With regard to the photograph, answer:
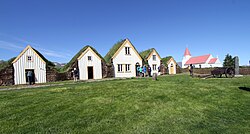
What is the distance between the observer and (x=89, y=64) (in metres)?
27.4

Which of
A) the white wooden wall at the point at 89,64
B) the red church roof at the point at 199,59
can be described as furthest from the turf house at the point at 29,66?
the red church roof at the point at 199,59

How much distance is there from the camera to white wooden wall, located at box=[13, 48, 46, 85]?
22.9m

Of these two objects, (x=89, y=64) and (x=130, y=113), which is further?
(x=89, y=64)

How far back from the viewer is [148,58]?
35.4 meters

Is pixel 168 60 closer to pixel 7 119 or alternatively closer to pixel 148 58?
pixel 148 58

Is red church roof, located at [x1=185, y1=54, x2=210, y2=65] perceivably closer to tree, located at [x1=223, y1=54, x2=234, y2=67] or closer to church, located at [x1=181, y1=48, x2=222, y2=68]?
church, located at [x1=181, y1=48, x2=222, y2=68]

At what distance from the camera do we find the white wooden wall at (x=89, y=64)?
26.7 m

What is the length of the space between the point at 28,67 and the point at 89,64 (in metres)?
9.22

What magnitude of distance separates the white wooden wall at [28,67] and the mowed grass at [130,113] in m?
17.2

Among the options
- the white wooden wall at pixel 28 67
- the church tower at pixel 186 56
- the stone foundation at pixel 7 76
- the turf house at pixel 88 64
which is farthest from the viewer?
the church tower at pixel 186 56

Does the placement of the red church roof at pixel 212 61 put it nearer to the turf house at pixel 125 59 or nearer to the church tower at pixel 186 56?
the church tower at pixel 186 56

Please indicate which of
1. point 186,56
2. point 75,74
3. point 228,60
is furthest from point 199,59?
point 75,74

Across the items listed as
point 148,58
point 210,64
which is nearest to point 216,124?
point 148,58

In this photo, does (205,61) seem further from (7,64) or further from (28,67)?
(7,64)
